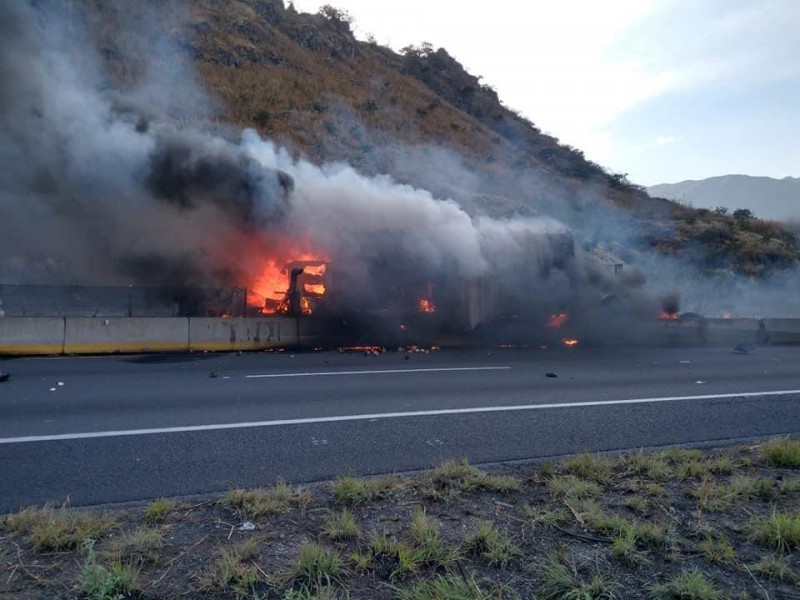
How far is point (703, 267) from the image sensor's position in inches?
1175

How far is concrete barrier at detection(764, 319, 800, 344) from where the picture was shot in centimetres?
1856

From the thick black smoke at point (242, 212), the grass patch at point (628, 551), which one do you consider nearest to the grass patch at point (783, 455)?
the grass patch at point (628, 551)

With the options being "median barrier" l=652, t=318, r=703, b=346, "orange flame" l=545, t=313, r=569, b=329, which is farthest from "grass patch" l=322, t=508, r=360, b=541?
"median barrier" l=652, t=318, r=703, b=346

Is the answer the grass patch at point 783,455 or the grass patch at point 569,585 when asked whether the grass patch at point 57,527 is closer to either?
the grass patch at point 569,585

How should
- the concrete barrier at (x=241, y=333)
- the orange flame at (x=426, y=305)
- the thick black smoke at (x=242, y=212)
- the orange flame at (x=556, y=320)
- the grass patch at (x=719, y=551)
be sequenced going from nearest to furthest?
the grass patch at (x=719, y=551)
the concrete barrier at (x=241, y=333)
the thick black smoke at (x=242, y=212)
the orange flame at (x=426, y=305)
the orange flame at (x=556, y=320)

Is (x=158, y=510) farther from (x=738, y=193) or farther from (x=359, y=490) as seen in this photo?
(x=738, y=193)

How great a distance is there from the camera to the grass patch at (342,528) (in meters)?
3.59

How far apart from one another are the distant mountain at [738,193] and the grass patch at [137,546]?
4427 centimetres

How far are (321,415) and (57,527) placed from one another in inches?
144

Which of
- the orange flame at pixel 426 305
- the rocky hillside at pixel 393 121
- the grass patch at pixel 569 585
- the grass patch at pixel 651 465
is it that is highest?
the rocky hillside at pixel 393 121

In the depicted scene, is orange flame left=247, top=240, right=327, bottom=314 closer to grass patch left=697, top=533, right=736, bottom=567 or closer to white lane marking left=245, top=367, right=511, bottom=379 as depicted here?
white lane marking left=245, top=367, right=511, bottom=379

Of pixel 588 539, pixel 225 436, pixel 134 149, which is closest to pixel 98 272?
pixel 134 149

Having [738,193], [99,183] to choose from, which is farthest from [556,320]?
[738,193]

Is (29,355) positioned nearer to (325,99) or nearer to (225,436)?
(225,436)
